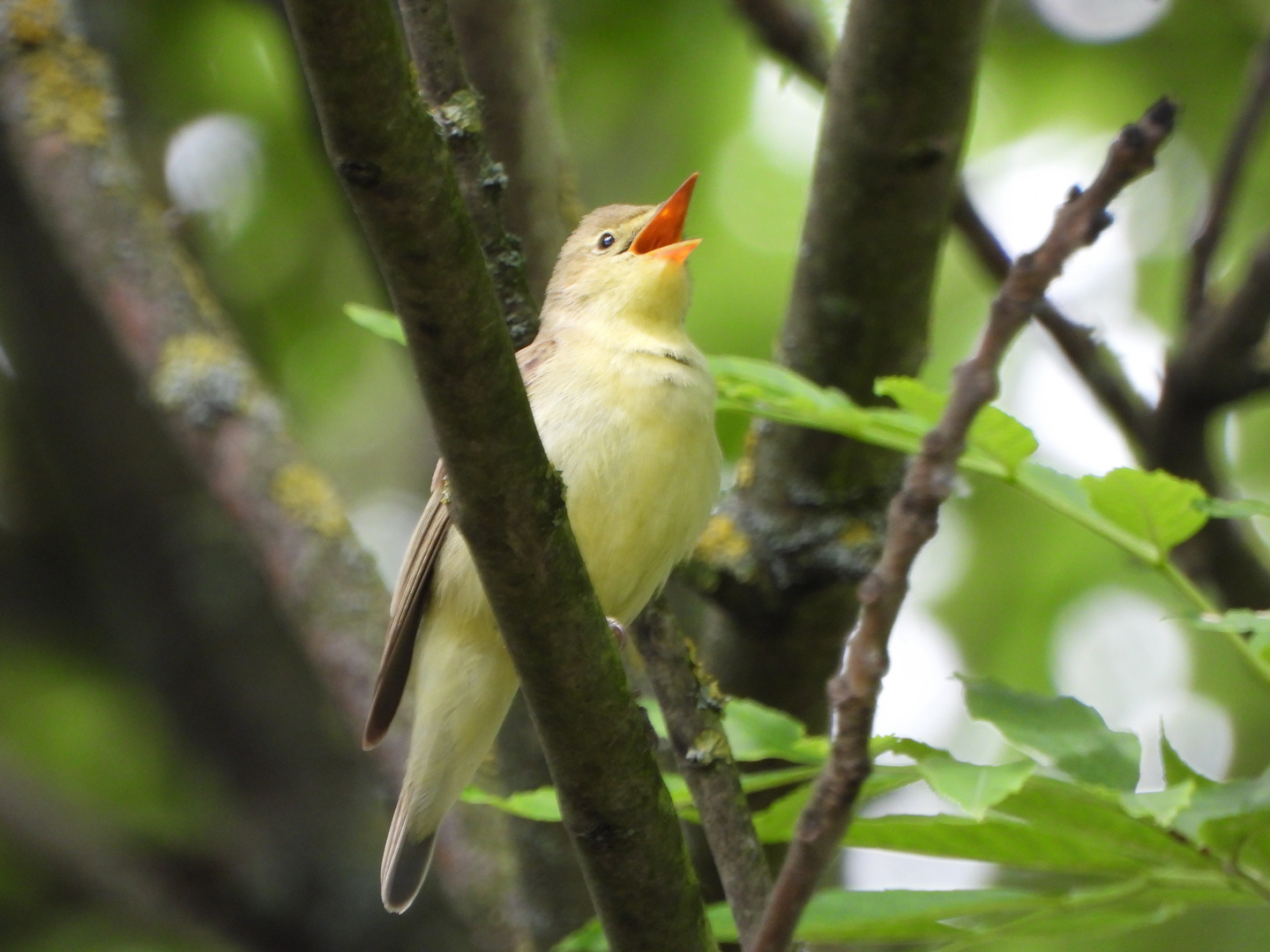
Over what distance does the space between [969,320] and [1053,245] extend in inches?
237

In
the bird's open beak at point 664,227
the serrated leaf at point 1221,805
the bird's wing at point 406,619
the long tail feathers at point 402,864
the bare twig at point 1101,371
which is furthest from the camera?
the bird's open beak at point 664,227

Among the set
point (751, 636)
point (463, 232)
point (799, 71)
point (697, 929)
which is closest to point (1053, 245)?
point (463, 232)

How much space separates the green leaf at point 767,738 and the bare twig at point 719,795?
193 mm

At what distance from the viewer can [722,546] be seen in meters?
4.08

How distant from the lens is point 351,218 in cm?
523

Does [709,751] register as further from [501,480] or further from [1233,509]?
[1233,509]

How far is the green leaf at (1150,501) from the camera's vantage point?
1971 millimetres

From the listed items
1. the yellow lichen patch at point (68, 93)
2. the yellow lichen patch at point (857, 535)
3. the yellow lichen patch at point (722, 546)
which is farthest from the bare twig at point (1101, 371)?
the yellow lichen patch at point (68, 93)

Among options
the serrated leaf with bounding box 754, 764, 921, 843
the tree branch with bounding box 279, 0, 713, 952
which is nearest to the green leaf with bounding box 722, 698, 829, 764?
the serrated leaf with bounding box 754, 764, 921, 843

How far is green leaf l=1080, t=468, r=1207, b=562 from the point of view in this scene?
1.97 m

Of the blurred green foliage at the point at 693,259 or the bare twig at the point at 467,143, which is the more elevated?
the blurred green foliage at the point at 693,259

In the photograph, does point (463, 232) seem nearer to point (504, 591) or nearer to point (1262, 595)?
point (504, 591)

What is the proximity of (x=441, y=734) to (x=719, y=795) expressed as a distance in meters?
1.20

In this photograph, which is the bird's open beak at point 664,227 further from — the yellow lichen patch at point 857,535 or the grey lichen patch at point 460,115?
the grey lichen patch at point 460,115
